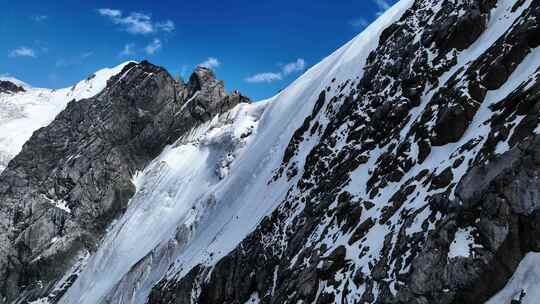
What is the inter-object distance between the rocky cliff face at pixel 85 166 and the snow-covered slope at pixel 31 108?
30.7 feet

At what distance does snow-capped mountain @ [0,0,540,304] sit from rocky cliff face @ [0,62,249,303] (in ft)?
1.18

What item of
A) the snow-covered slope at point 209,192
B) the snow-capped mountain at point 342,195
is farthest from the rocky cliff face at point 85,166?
the snow-covered slope at point 209,192

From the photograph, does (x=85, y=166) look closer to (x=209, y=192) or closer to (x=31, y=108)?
(x=209, y=192)

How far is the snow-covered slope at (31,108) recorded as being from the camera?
104 metres

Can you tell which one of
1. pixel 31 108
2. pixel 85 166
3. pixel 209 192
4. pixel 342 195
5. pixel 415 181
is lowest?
pixel 415 181

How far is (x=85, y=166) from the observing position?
82250 millimetres

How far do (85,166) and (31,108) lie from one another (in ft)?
156

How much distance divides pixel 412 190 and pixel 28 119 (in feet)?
364

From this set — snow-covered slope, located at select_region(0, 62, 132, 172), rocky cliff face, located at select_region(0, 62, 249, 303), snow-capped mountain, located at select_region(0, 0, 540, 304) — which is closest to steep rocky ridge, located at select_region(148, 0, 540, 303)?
snow-capped mountain, located at select_region(0, 0, 540, 304)

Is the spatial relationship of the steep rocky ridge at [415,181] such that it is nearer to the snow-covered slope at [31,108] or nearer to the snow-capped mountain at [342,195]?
the snow-capped mountain at [342,195]

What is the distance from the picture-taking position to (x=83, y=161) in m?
83.0

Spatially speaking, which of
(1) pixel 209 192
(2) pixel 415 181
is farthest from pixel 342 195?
(1) pixel 209 192

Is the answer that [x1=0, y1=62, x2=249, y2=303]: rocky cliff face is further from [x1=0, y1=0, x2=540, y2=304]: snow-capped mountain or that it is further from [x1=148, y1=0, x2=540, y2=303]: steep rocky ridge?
[x1=148, y1=0, x2=540, y2=303]: steep rocky ridge

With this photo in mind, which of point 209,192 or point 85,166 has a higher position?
point 85,166
